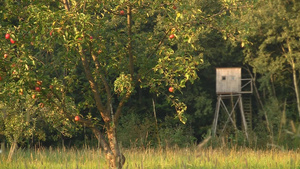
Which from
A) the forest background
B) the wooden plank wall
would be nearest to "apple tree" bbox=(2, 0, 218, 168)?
the forest background

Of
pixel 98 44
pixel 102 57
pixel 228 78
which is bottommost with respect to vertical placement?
pixel 102 57

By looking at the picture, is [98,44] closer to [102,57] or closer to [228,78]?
[102,57]

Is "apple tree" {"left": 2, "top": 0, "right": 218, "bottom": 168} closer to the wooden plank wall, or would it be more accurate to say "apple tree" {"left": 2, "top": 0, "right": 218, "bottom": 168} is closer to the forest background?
the forest background

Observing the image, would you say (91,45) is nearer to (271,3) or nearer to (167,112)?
(271,3)

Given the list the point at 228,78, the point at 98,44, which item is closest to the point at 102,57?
the point at 98,44

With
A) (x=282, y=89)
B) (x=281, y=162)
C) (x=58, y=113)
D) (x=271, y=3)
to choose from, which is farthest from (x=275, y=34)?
(x=58, y=113)

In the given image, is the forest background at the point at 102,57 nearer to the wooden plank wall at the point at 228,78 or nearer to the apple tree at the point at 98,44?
the apple tree at the point at 98,44

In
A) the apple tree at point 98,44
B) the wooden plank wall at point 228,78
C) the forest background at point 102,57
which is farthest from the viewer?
the wooden plank wall at point 228,78

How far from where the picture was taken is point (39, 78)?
8.77m

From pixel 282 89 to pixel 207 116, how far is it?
521 cm

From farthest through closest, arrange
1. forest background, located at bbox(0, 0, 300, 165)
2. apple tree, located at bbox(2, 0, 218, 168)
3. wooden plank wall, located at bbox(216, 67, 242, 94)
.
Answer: wooden plank wall, located at bbox(216, 67, 242, 94)
forest background, located at bbox(0, 0, 300, 165)
apple tree, located at bbox(2, 0, 218, 168)

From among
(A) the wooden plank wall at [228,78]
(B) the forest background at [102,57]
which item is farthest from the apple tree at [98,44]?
(A) the wooden plank wall at [228,78]

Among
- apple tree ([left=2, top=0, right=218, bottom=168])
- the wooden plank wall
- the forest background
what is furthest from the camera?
the wooden plank wall

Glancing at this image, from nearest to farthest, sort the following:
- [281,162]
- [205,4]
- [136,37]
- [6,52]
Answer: [6,52] < [136,37] < [281,162] < [205,4]
